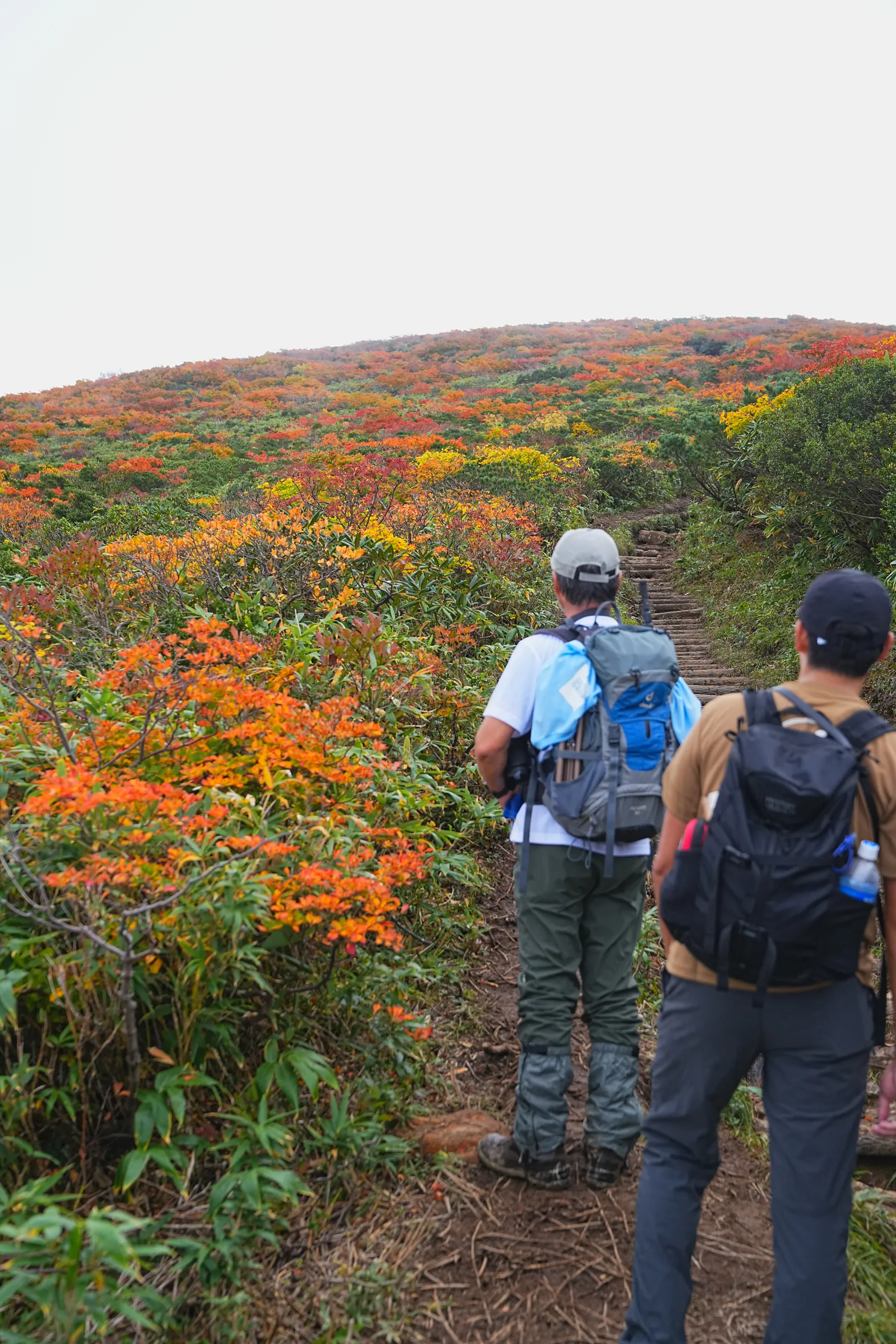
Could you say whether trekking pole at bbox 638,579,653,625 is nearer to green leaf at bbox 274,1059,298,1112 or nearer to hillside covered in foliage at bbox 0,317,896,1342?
hillside covered in foliage at bbox 0,317,896,1342

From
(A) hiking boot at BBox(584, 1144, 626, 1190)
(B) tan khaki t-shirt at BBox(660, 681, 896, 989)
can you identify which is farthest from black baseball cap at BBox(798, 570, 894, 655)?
(A) hiking boot at BBox(584, 1144, 626, 1190)

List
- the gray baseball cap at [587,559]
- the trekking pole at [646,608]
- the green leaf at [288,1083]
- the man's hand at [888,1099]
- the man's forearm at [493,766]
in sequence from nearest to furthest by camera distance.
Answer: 1. the man's hand at [888,1099]
2. the green leaf at [288,1083]
3. the man's forearm at [493,766]
4. the gray baseball cap at [587,559]
5. the trekking pole at [646,608]

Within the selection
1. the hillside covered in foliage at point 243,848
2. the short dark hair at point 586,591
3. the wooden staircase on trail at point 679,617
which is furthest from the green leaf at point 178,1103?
the wooden staircase on trail at point 679,617

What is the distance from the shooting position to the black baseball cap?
67.8 inches

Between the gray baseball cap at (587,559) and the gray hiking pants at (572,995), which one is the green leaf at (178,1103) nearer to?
the gray hiking pants at (572,995)

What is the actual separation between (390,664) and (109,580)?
2.69m

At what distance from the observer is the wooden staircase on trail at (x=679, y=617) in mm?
8250

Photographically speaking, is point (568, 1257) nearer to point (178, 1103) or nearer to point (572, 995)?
point (572, 995)

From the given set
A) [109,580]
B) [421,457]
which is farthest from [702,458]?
[109,580]

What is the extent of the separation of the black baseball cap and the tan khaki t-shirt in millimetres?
105

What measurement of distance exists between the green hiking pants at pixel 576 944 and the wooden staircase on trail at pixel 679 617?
5.29 m

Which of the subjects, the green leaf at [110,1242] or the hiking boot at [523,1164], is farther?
the hiking boot at [523,1164]

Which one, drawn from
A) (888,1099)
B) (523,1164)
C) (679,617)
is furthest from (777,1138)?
(679,617)

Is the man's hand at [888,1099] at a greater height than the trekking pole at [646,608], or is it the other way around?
the trekking pole at [646,608]
